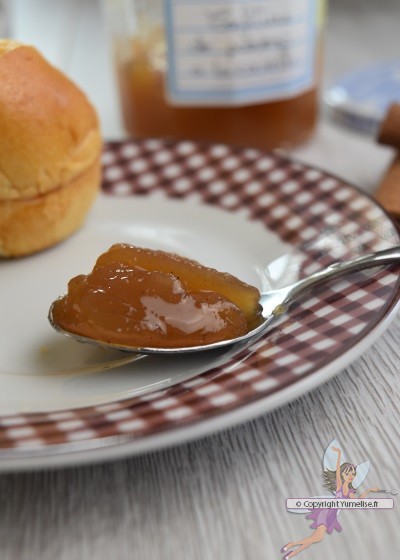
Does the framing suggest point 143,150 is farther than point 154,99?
No

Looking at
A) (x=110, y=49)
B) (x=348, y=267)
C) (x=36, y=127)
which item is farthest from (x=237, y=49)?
(x=348, y=267)

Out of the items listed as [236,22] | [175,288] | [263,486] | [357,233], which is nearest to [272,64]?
[236,22]

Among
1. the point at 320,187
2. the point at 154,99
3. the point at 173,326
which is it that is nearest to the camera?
the point at 173,326

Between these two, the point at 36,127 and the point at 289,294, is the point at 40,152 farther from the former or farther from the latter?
the point at 289,294

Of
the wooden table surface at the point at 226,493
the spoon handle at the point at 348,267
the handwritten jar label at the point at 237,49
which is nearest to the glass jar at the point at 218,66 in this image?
the handwritten jar label at the point at 237,49

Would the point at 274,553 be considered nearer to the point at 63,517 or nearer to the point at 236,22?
the point at 63,517

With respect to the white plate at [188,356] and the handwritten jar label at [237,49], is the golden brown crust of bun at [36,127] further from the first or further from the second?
the handwritten jar label at [237,49]

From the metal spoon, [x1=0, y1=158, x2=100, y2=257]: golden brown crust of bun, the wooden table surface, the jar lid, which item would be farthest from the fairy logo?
the jar lid

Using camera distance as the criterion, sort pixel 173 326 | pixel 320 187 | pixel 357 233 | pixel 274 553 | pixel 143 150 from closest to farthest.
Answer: pixel 274 553, pixel 173 326, pixel 357 233, pixel 320 187, pixel 143 150
